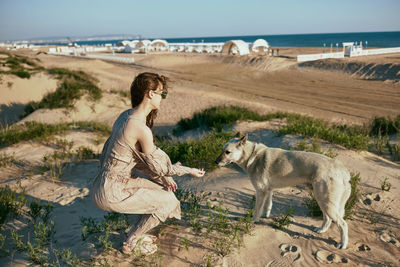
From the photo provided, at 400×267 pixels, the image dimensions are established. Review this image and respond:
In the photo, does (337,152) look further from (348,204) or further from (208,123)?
(208,123)

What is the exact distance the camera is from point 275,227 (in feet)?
12.7

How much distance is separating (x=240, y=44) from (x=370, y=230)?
3617cm

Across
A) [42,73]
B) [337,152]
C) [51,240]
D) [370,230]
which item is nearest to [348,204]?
[370,230]

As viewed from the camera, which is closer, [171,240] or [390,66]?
[171,240]

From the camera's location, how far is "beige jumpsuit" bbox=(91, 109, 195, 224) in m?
3.08

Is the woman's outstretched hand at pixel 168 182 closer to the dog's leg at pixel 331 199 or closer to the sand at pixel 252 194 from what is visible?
the sand at pixel 252 194

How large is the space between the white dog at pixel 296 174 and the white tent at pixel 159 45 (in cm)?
5483

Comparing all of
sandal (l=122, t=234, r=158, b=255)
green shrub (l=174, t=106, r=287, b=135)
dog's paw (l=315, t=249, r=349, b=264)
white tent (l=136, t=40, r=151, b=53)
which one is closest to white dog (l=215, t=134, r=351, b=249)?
dog's paw (l=315, t=249, r=349, b=264)

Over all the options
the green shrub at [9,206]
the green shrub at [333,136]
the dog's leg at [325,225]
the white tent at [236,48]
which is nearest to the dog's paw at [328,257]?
the dog's leg at [325,225]

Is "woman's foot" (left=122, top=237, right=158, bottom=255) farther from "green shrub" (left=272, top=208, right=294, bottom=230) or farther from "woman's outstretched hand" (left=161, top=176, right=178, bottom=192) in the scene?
"green shrub" (left=272, top=208, right=294, bottom=230)

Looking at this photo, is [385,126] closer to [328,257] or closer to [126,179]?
[328,257]

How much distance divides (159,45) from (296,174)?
58525 mm

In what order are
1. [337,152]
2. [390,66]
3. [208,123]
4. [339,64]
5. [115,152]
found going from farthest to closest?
[339,64], [390,66], [208,123], [337,152], [115,152]

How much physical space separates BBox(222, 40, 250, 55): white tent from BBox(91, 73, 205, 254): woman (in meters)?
35.9
